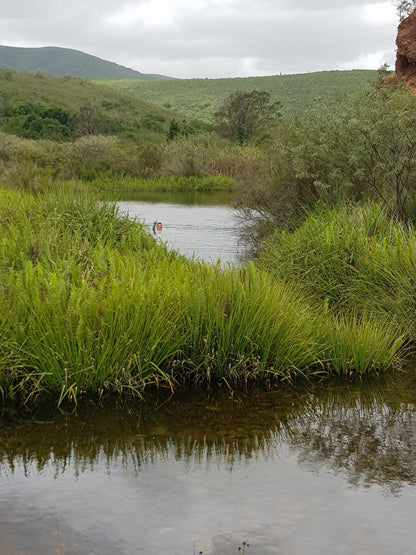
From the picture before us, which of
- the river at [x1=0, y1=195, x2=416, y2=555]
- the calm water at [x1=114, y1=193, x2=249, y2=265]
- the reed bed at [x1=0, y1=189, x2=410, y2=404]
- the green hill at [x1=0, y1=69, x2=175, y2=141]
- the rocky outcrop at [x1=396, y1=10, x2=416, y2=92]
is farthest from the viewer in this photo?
the green hill at [x1=0, y1=69, x2=175, y2=141]

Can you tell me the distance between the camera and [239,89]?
105 meters

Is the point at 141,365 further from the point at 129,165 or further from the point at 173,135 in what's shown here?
the point at 173,135

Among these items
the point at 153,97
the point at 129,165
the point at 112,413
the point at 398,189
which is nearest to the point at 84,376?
the point at 112,413

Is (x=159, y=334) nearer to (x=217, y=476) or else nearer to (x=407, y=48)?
(x=217, y=476)

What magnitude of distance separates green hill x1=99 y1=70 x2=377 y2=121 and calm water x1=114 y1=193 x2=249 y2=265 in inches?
2212

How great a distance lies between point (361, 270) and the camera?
8.27 m

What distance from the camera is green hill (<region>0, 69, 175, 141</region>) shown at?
2330 inches

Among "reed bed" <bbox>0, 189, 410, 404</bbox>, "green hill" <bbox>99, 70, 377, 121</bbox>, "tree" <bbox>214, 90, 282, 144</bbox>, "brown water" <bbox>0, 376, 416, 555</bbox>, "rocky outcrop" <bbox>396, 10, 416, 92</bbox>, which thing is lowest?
"brown water" <bbox>0, 376, 416, 555</bbox>

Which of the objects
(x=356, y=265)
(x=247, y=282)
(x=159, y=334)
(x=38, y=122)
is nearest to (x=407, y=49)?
(x=356, y=265)

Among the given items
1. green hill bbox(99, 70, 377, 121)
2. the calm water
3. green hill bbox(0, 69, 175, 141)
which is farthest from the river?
green hill bbox(99, 70, 377, 121)

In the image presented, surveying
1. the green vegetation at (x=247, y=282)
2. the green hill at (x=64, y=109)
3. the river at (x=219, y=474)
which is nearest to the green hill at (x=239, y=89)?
the green hill at (x=64, y=109)

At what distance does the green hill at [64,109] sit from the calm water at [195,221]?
91.0ft

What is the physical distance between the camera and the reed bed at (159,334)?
18.5 ft

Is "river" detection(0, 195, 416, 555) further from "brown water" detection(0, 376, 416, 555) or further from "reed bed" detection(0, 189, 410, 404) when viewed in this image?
"reed bed" detection(0, 189, 410, 404)
